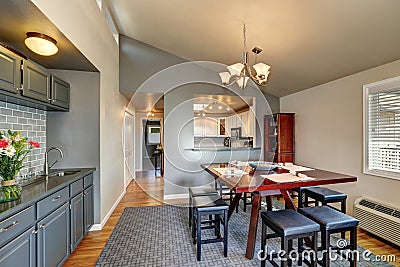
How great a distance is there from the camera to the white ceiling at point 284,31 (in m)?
2.25

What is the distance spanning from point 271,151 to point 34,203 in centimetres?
434

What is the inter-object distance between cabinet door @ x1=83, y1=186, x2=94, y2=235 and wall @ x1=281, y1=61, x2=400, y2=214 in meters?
3.76

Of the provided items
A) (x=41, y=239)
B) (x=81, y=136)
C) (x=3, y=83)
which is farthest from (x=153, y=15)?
(x=41, y=239)

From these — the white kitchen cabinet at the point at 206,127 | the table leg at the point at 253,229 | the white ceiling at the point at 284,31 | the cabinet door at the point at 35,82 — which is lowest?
the table leg at the point at 253,229

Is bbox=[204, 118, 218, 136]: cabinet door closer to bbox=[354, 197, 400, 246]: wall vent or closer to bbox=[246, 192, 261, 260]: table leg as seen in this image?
bbox=[354, 197, 400, 246]: wall vent

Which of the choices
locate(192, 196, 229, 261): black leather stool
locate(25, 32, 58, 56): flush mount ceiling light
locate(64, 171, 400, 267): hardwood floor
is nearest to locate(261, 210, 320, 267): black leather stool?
locate(192, 196, 229, 261): black leather stool

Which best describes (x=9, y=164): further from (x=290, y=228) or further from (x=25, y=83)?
(x=290, y=228)

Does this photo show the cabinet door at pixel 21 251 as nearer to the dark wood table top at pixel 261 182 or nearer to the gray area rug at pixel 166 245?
the gray area rug at pixel 166 245

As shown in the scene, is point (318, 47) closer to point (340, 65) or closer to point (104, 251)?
point (340, 65)

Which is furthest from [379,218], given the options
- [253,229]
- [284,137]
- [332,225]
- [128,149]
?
[128,149]

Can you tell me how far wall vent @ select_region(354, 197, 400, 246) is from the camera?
7.98ft

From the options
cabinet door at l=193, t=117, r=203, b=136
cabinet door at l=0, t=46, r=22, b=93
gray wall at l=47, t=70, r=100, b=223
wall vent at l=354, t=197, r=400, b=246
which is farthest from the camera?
cabinet door at l=193, t=117, r=203, b=136

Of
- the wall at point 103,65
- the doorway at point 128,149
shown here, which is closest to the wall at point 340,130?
the wall at point 103,65

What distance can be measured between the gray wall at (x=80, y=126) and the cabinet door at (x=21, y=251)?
149 cm
